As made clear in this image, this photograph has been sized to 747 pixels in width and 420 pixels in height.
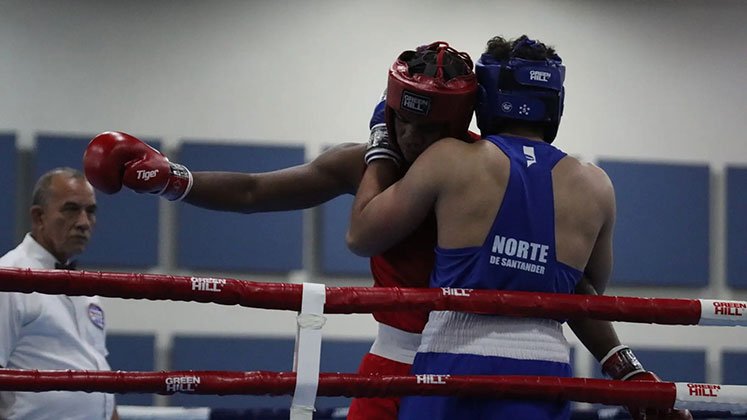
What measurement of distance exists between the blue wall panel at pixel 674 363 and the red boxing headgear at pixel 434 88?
338cm

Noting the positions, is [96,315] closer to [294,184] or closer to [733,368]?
[294,184]

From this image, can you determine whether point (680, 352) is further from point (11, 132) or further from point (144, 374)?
point (144, 374)

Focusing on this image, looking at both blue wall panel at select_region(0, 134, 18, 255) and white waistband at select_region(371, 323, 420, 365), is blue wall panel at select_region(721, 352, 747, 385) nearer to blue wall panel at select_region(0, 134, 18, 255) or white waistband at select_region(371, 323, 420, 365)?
white waistband at select_region(371, 323, 420, 365)

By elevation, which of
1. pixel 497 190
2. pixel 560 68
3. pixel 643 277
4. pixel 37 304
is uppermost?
pixel 560 68

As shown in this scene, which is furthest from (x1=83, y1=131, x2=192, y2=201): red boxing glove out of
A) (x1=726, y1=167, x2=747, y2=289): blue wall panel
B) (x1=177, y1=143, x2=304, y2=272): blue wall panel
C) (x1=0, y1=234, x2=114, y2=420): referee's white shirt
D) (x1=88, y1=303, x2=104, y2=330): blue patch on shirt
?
(x1=726, y1=167, x2=747, y2=289): blue wall panel

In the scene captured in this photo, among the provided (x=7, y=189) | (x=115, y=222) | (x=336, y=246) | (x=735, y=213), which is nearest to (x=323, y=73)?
(x=336, y=246)

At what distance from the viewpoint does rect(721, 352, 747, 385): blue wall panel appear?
5.43 metres

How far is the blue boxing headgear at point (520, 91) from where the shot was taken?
2240 millimetres

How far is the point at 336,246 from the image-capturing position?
5109 millimetres

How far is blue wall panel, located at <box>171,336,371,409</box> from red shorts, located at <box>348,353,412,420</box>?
8.31 feet

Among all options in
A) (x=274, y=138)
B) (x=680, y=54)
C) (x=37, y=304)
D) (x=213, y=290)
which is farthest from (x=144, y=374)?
(x=680, y=54)

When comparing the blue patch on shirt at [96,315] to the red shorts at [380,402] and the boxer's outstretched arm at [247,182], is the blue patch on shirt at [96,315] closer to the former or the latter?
the boxer's outstretched arm at [247,182]

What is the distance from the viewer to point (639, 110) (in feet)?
18.1

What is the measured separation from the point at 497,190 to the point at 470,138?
0.38m
